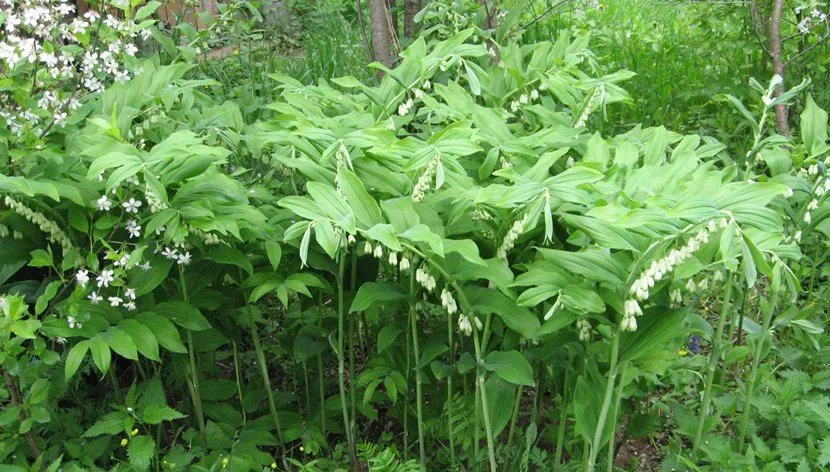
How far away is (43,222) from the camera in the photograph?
7.86 ft

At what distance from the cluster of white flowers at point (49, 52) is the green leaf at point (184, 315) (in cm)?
66

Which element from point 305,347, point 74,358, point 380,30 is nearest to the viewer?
point 74,358

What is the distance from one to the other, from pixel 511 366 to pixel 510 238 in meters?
0.38

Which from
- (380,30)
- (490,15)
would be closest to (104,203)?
(380,30)

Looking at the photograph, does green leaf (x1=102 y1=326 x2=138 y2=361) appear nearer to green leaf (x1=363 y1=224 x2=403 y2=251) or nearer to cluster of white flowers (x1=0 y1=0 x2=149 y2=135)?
cluster of white flowers (x1=0 y1=0 x2=149 y2=135)

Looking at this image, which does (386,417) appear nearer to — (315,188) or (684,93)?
(315,188)

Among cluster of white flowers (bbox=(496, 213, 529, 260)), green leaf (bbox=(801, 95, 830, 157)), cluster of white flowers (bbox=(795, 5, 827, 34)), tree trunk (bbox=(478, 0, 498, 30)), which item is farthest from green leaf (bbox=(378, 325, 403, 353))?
cluster of white flowers (bbox=(795, 5, 827, 34))

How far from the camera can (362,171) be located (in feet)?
7.95

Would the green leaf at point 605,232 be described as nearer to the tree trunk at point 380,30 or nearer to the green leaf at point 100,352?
the green leaf at point 100,352

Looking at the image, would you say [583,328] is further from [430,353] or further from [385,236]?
[385,236]

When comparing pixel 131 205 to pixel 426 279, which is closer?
pixel 426 279

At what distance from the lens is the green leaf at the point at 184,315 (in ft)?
8.13

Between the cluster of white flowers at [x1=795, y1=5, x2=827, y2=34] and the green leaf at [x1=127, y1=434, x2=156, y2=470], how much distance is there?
3.85 m

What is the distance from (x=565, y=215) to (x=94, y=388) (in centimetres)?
211
